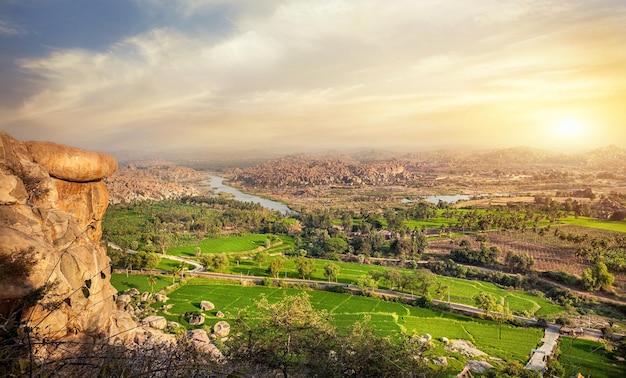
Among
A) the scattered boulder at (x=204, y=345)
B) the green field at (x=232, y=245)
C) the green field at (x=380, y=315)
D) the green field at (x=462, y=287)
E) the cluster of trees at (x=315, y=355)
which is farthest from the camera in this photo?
the green field at (x=232, y=245)

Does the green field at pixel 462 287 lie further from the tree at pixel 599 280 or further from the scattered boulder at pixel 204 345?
the scattered boulder at pixel 204 345

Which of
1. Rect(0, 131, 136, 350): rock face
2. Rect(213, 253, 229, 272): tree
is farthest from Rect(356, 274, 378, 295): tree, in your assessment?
Rect(0, 131, 136, 350): rock face

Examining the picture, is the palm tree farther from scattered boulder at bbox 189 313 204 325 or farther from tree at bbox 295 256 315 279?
tree at bbox 295 256 315 279

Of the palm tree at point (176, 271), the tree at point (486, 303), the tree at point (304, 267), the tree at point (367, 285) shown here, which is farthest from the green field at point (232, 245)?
the tree at point (486, 303)

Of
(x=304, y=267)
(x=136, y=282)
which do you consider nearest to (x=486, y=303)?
(x=304, y=267)

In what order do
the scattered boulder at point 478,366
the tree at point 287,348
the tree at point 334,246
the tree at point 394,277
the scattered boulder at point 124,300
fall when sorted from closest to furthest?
the tree at point 287,348, the scattered boulder at point 478,366, the scattered boulder at point 124,300, the tree at point 394,277, the tree at point 334,246

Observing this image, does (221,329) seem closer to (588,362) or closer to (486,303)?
(486,303)

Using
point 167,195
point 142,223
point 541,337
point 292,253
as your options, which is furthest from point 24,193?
point 167,195
